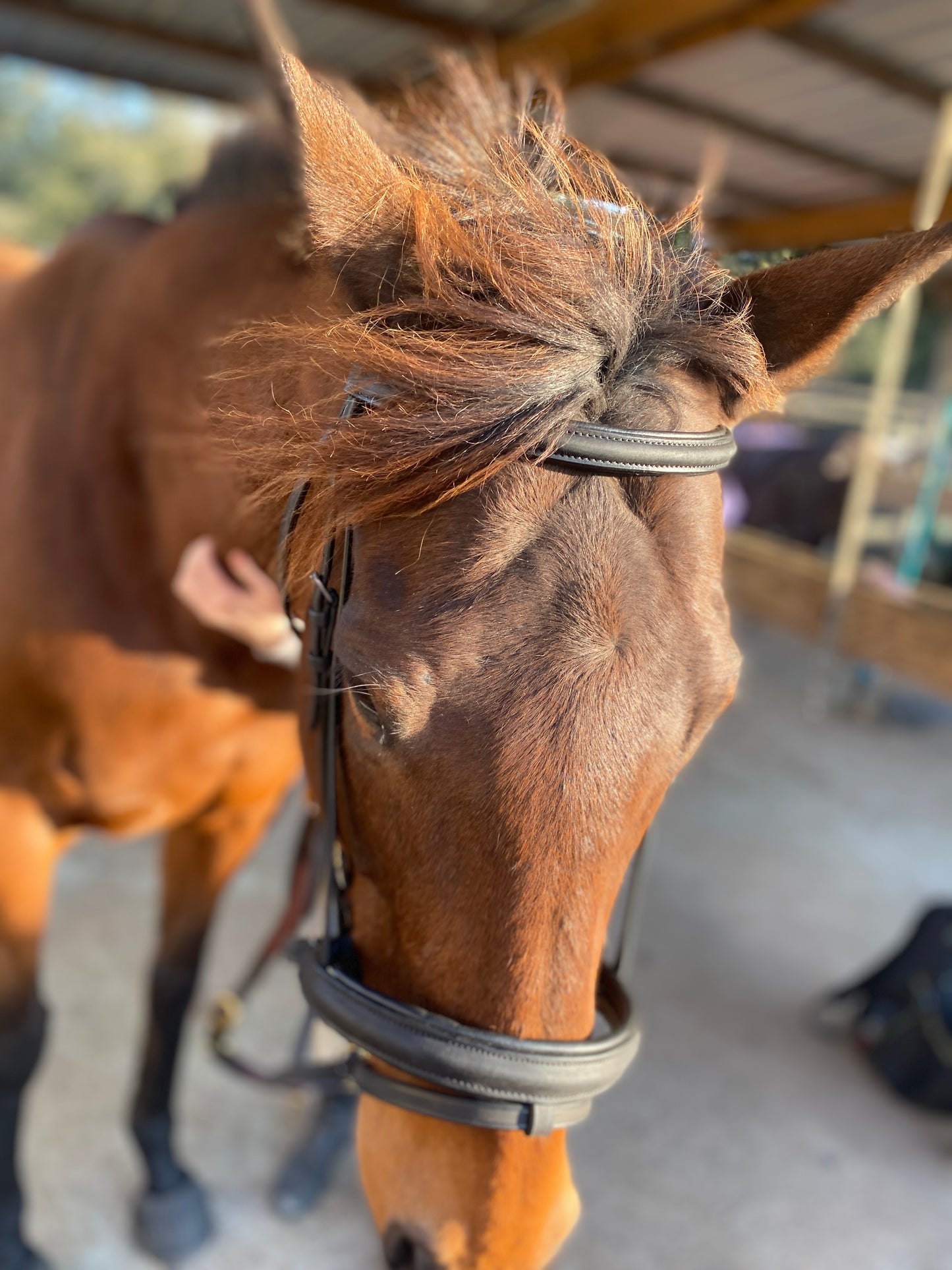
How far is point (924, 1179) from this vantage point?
1983 mm

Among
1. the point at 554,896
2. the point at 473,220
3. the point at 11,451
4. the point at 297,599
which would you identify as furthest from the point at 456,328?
the point at 11,451

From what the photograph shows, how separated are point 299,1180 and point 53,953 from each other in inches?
40.7

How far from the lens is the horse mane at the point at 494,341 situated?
2.27ft

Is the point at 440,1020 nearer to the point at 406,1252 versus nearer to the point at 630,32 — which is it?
the point at 406,1252

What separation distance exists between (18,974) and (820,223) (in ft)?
22.7

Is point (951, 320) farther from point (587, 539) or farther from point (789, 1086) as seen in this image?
point (587, 539)

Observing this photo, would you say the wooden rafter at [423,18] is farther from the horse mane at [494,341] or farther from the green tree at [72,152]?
the green tree at [72,152]

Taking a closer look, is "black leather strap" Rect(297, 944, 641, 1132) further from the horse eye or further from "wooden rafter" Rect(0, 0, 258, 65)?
"wooden rafter" Rect(0, 0, 258, 65)

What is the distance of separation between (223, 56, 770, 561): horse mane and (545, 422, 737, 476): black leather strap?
0.05 feet

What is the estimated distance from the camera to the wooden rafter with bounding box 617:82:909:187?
165 inches

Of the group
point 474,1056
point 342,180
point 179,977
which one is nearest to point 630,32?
point 342,180

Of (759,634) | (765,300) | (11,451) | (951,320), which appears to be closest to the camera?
(765,300)

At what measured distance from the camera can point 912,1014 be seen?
7.20ft

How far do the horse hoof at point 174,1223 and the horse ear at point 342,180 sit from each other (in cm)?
177
